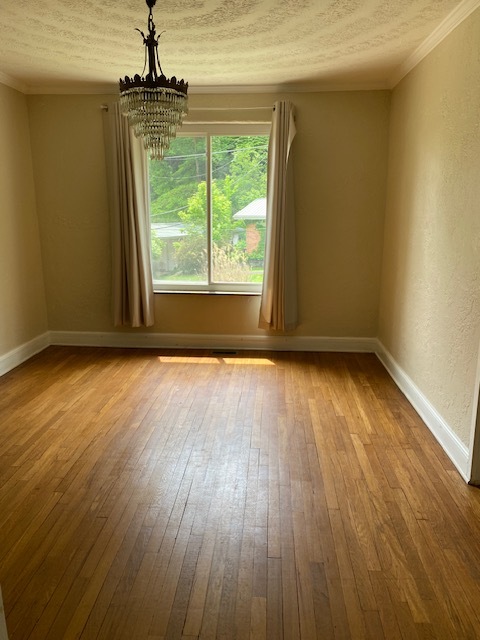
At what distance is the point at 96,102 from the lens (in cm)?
440

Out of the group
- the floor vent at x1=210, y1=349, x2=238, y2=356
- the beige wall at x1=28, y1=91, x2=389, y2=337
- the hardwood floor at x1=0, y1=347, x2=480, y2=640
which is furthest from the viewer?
the floor vent at x1=210, y1=349, x2=238, y2=356

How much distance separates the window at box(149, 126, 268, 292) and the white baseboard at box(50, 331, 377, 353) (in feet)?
1.66

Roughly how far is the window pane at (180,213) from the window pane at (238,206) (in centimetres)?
13

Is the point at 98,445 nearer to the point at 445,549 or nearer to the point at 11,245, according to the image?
the point at 445,549

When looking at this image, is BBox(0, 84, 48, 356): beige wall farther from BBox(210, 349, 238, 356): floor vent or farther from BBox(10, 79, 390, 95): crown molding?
BBox(210, 349, 238, 356): floor vent

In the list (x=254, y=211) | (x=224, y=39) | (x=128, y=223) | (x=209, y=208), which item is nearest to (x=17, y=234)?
(x=128, y=223)

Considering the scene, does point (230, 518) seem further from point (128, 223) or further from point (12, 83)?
point (12, 83)

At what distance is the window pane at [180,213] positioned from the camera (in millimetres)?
4559

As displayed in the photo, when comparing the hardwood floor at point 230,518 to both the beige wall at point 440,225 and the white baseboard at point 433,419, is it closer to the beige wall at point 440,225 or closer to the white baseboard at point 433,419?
the white baseboard at point 433,419

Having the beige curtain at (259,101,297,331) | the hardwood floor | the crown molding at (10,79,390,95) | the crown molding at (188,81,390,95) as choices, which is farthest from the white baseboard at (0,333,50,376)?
the crown molding at (188,81,390,95)

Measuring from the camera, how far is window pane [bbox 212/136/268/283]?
4.51 metres

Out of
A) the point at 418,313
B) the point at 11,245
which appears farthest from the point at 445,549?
the point at 11,245

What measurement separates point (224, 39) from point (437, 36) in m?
1.33

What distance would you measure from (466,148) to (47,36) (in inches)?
104
